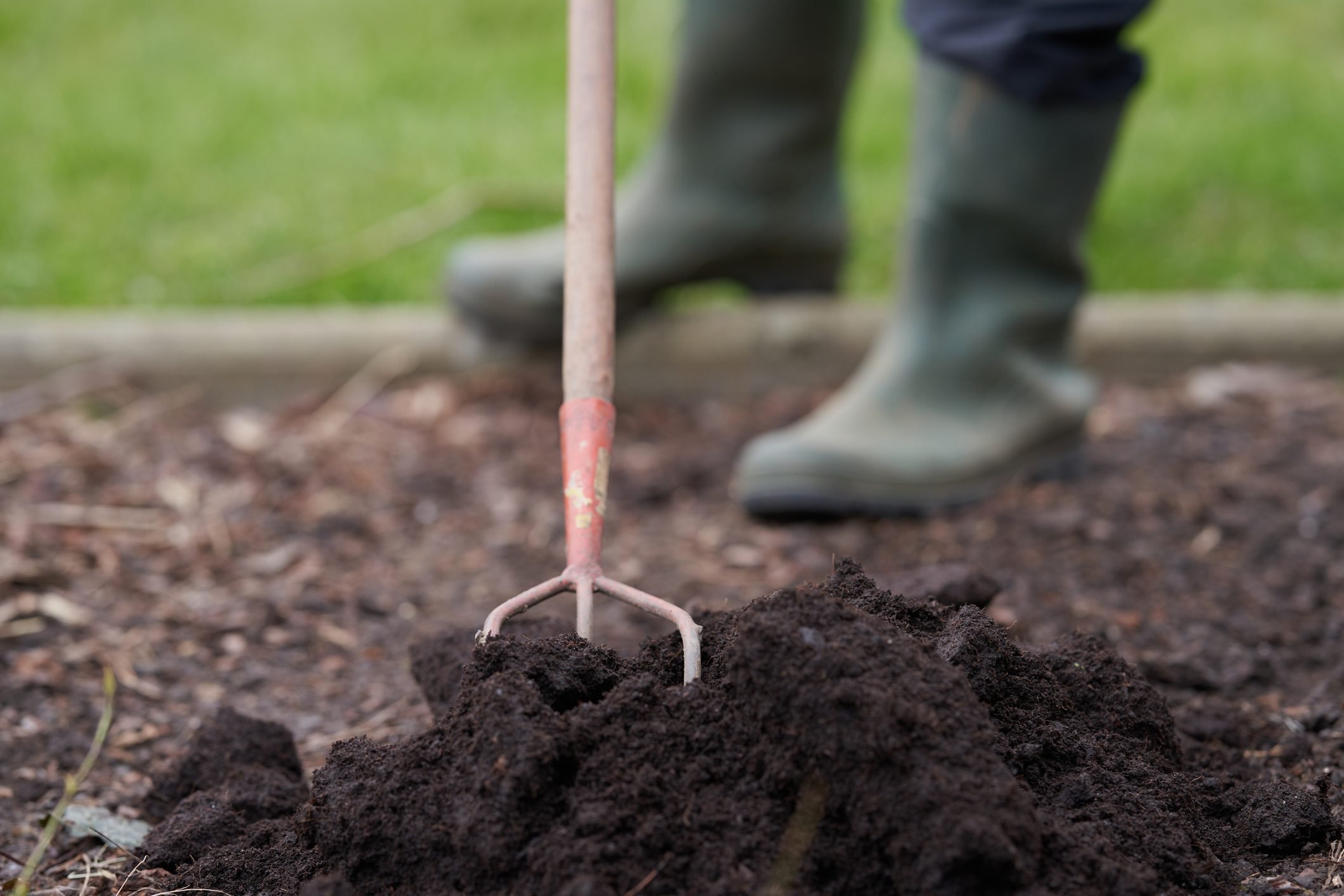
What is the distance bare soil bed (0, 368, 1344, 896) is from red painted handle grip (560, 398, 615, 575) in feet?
0.33

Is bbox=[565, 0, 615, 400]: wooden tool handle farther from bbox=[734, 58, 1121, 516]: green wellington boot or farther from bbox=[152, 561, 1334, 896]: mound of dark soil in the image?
bbox=[734, 58, 1121, 516]: green wellington boot

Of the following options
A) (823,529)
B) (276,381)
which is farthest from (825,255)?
(276,381)

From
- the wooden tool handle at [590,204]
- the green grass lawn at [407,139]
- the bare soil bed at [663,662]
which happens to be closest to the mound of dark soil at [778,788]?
the bare soil bed at [663,662]

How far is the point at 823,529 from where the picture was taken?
89.0 inches

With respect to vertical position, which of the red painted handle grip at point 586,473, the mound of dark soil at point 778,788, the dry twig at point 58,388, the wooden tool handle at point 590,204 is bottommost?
the dry twig at point 58,388

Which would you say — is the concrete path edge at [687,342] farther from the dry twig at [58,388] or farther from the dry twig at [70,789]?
the dry twig at [70,789]

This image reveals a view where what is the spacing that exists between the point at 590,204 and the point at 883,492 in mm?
1078

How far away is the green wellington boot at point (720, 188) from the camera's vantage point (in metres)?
2.71

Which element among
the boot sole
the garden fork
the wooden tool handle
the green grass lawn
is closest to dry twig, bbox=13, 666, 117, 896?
the garden fork

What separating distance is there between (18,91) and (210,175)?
3.00ft

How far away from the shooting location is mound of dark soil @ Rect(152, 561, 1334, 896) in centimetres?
95

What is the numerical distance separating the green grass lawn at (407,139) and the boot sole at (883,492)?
1.04 meters

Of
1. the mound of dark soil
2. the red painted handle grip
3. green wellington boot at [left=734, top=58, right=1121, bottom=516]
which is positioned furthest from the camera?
green wellington boot at [left=734, top=58, right=1121, bottom=516]

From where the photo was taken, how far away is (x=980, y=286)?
7.68ft
